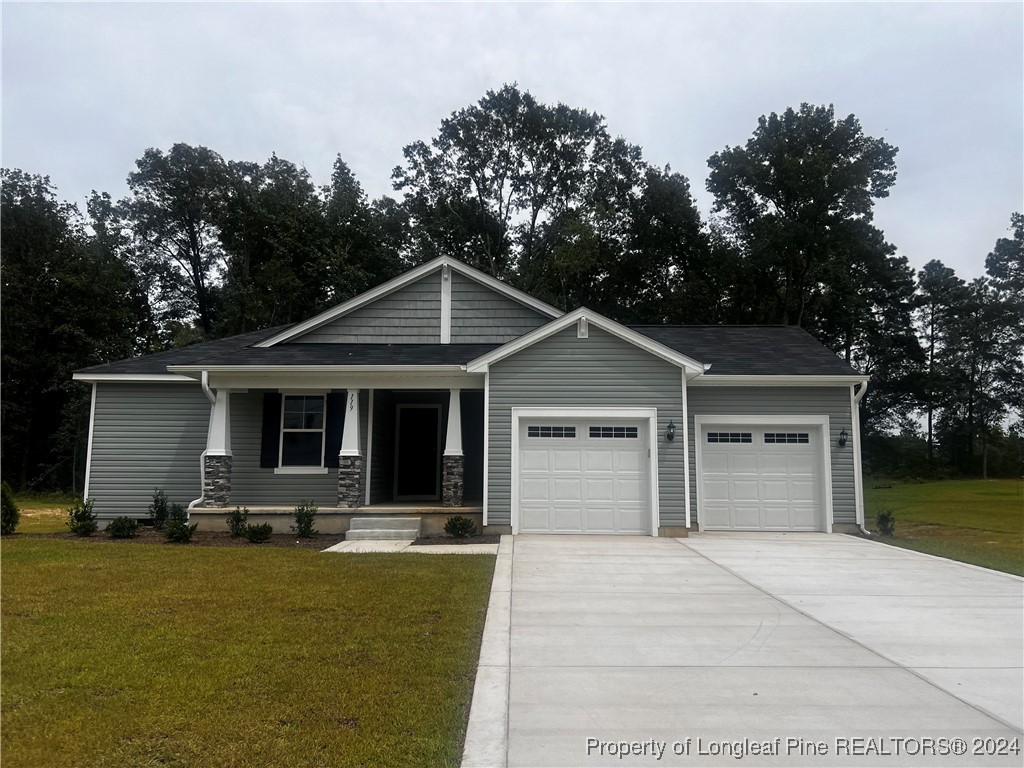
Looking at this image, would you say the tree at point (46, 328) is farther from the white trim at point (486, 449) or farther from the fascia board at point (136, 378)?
the white trim at point (486, 449)

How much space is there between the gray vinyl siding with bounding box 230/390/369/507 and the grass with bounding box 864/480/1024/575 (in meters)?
10.6

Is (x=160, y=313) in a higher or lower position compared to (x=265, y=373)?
higher

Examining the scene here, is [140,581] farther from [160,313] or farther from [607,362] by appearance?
[160,313]

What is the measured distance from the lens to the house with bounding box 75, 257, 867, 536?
12391mm

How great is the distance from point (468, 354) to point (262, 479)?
499cm

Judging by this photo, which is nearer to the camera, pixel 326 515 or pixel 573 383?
Result: pixel 573 383

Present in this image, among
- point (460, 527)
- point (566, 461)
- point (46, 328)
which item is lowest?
point (460, 527)

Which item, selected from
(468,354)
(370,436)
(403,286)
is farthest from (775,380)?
(403,286)

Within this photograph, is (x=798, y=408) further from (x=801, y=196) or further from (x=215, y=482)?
(x=801, y=196)

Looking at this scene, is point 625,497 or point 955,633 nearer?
point 955,633

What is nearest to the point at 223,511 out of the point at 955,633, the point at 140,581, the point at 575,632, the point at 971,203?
the point at 140,581

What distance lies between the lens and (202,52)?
10.2 meters

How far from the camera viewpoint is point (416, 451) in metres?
15.7

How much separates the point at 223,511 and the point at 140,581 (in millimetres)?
5520
